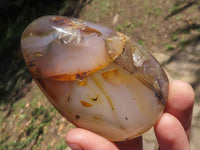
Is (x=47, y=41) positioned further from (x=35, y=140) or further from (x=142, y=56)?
(x=35, y=140)

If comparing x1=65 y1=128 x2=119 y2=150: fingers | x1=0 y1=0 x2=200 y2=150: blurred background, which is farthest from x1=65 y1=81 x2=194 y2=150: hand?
x1=0 y1=0 x2=200 y2=150: blurred background

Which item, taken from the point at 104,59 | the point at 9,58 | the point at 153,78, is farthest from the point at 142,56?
the point at 9,58

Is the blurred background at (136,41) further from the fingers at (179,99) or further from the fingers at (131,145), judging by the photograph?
the fingers at (179,99)

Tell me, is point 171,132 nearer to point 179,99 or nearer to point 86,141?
point 179,99

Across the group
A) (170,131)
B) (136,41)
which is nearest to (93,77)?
(170,131)

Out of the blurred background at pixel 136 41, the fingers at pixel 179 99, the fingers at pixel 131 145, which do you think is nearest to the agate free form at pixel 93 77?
the fingers at pixel 179 99
